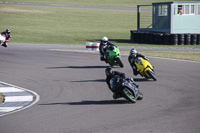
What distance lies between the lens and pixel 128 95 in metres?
A: 11.1

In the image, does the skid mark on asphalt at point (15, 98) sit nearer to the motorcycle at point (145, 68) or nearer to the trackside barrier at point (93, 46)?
the motorcycle at point (145, 68)

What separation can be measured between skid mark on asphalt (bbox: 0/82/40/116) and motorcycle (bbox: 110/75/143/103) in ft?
7.78

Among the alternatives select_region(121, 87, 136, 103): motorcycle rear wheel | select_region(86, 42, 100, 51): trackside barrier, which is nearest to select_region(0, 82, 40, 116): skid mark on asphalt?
select_region(121, 87, 136, 103): motorcycle rear wheel

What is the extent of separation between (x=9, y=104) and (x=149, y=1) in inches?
2697

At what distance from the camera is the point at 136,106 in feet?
35.2

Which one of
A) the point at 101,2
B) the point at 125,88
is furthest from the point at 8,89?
the point at 101,2

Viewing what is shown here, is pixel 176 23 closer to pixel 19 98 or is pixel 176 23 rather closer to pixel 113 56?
pixel 113 56

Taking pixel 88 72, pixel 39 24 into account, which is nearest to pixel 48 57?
pixel 88 72

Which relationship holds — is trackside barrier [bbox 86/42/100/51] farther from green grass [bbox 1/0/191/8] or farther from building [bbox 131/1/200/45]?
green grass [bbox 1/0/191/8]

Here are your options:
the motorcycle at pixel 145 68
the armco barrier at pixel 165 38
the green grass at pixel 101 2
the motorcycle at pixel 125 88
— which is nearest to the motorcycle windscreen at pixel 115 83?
the motorcycle at pixel 125 88

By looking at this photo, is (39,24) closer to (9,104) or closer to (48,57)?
(48,57)

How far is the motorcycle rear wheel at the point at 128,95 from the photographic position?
1110 cm

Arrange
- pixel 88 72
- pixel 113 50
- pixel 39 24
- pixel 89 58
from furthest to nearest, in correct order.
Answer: pixel 39 24
pixel 89 58
pixel 113 50
pixel 88 72

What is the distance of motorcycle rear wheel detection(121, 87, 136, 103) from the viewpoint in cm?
1110
